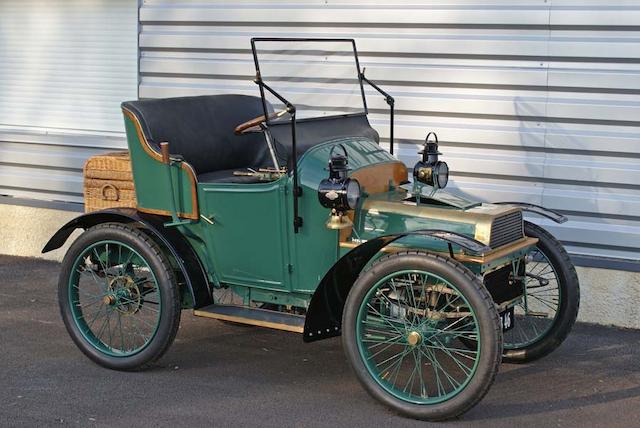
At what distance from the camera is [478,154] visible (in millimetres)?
7715

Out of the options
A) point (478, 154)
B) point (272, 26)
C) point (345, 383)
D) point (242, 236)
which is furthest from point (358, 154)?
point (272, 26)

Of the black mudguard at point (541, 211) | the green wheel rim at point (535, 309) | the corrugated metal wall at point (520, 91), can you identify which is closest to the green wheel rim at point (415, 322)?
the green wheel rim at point (535, 309)

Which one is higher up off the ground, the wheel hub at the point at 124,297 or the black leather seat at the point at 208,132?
the black leather seat at the point at 208,132

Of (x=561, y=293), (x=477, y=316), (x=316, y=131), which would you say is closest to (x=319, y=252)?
(x=316, y=131)

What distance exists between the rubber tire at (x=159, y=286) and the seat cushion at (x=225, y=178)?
1.67 feet

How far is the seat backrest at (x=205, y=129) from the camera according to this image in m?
6.24

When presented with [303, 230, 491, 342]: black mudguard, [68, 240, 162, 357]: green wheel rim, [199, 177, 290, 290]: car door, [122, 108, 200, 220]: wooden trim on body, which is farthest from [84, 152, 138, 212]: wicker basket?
[303, 230, 491, 342]: black mudguard

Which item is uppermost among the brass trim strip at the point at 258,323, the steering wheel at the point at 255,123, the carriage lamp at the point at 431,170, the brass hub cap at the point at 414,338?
the steering wheel at the point at 255,123

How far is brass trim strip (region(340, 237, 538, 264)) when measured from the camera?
5324 mm

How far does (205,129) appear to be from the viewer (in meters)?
6.51

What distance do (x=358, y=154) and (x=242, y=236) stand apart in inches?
31.3

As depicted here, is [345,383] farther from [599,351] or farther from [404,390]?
[599,351]

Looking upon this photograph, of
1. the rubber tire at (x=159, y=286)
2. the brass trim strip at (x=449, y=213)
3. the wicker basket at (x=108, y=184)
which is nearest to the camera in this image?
the brass trim strip at (x=449, y=213)

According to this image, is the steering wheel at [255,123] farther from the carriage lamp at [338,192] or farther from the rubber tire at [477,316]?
the rubber tire at [477,316]
